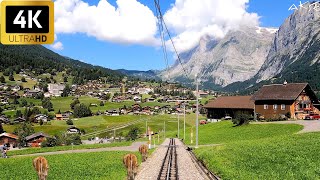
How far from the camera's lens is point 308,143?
125ft

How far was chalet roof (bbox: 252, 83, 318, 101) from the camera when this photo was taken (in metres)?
96.3

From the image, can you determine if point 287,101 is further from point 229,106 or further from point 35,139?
point 35,139

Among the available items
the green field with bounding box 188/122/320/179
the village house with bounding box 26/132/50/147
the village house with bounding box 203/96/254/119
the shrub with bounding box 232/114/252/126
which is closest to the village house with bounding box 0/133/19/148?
the village house with bounding box 26/132/50/147

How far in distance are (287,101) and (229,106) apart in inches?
1390

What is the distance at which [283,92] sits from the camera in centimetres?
9950

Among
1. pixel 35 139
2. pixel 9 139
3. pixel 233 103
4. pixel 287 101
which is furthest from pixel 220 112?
pixel 9 139

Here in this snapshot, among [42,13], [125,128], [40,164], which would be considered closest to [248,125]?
[40,164]

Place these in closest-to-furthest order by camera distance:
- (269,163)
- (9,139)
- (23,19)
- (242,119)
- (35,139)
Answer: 1. (23,19)
2. (269,163)
3. (242,119)
4. (35,139)
5. (9,139)

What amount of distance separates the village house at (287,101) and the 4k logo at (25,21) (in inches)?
3605

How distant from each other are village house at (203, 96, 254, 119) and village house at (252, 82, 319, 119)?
54.9ft

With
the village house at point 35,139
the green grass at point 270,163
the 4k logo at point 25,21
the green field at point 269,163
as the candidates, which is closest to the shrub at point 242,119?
the green grass at point 270,163

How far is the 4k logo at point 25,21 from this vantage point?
9.89 meters

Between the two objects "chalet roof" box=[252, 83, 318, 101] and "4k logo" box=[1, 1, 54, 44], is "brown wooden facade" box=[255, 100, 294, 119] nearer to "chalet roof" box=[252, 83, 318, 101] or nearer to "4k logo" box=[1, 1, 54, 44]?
"chalet roof" box=[252, 83, 318, 101]

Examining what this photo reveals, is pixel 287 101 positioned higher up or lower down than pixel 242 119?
higher up
